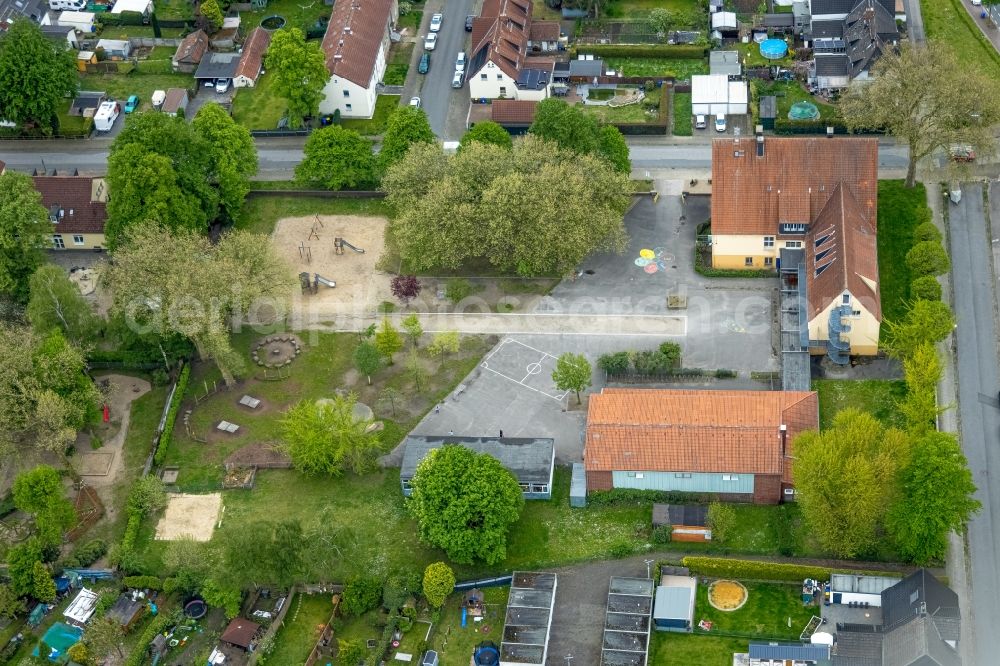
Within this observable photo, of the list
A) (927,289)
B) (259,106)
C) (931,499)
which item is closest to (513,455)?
(931,499)

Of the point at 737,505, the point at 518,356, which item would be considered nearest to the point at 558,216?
the point at 518,356

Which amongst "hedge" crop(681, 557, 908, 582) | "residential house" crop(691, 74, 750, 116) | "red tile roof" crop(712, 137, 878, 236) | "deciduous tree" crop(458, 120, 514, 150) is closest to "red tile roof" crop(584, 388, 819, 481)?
"hedge" crop(681, 557, 908, 582)

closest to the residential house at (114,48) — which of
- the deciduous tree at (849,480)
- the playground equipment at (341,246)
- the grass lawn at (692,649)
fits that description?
the playground equipment at (341,246)

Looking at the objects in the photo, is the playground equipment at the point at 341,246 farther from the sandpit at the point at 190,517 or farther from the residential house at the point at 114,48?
the residential house at the point at 114,48

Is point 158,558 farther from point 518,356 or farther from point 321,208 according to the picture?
point 321,208

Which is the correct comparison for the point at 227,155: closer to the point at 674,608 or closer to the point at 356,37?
the point at 356,37

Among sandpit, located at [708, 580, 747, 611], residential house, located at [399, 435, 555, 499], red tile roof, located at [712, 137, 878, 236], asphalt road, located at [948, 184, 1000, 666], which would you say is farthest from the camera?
red tile roof, located at [712, 137, 878, 236]

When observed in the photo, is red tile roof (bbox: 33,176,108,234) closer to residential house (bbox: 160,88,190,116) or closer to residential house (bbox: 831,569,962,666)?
residential house (bbox: 160,88,190,116)
